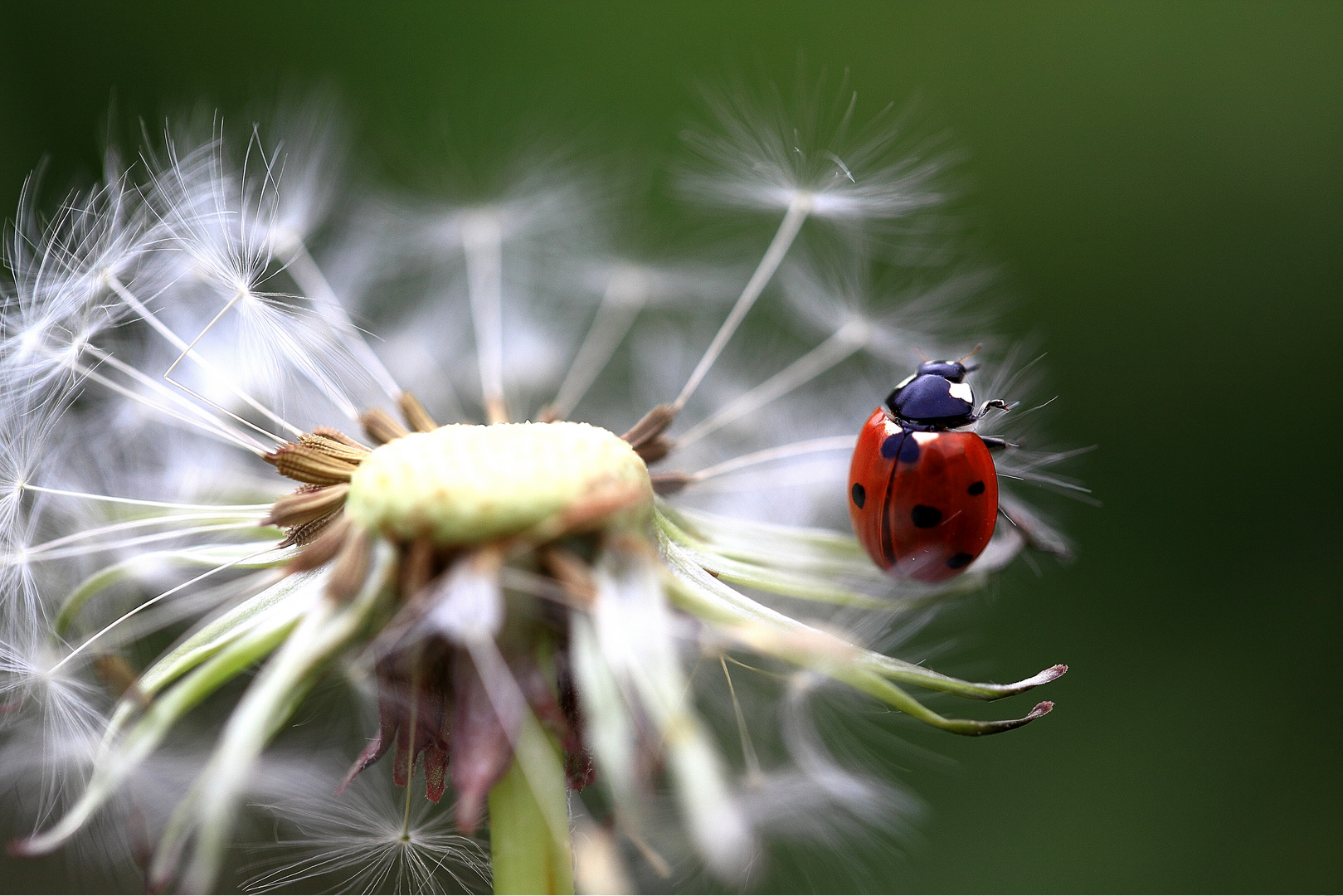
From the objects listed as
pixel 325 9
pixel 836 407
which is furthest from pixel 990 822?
pixel 325 9

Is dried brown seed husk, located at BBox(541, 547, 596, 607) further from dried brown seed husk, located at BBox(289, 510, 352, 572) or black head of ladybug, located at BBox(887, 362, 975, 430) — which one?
black head of ladybug, located at BBox(887, 362, 975, 430)

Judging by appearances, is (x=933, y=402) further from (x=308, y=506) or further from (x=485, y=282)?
(x=485, y=282)

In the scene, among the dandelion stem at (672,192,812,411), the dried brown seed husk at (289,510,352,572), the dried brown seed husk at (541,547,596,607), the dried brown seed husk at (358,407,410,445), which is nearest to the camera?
the dried brown seed husk at (541,547,596,607)

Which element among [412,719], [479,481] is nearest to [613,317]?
[479,481]

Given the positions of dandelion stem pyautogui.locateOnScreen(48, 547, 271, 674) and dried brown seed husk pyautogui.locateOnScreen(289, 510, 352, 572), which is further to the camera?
dandelion stem pyautogui.locateOnScreen(48, 547, 271, 674)

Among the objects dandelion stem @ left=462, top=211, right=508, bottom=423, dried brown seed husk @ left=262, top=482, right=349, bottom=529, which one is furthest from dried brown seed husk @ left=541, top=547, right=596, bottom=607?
dandelion stem @ left=462, top=211, right=508, bottom=423

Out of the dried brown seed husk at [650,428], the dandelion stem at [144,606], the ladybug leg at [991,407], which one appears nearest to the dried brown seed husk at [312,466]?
the dandelion stem at [144,606]
